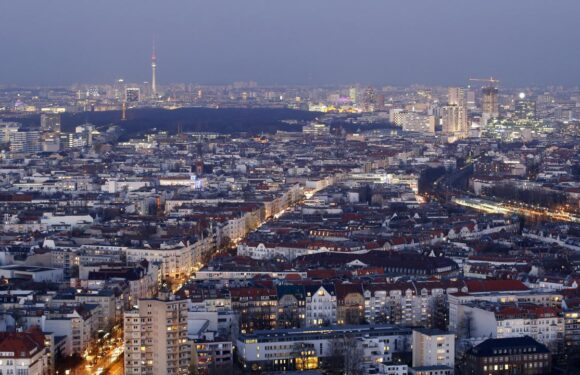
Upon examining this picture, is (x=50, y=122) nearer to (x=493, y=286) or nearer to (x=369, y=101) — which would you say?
(x=369, y=101)

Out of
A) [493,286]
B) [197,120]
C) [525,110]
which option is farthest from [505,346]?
[525,110]

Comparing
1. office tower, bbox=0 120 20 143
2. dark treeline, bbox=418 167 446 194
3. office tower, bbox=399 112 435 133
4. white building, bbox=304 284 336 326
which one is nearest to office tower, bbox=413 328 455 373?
white building, bbox=304 284 336 326

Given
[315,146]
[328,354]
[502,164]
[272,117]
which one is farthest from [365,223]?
[272,117]

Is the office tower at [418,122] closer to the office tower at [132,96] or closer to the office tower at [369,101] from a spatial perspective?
the office tower at [369,101]

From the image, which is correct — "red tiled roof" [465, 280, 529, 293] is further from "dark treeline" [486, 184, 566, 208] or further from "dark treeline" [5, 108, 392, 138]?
"dark treeline" [5, 108, 392, 138]

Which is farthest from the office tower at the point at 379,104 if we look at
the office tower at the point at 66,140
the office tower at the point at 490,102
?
the office tower at the point at 66,140

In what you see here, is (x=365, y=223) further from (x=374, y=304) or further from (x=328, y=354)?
(x=328, y=354)
